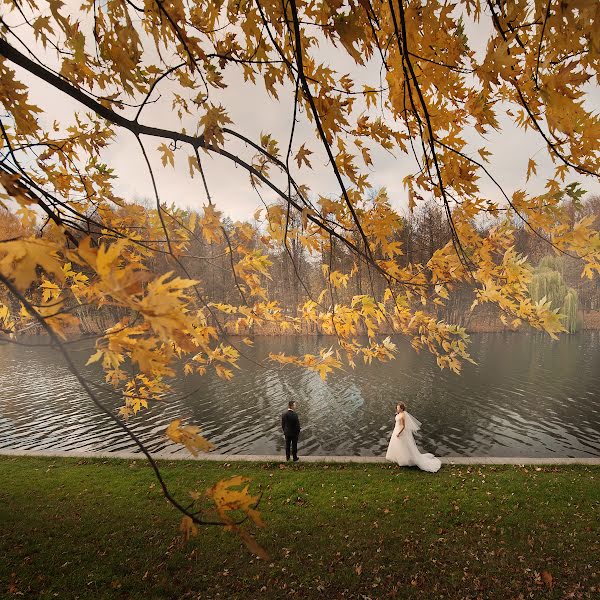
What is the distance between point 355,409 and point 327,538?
313 inches

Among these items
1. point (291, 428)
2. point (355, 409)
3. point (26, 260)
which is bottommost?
point (355, 409)

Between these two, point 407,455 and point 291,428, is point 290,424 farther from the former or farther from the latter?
point 407,455

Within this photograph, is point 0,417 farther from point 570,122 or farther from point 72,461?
point 570,122

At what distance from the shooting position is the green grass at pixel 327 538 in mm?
4087

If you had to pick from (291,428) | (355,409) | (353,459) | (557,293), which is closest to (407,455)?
(353,459)

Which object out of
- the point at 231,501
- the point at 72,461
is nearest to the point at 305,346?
the point at 72,461

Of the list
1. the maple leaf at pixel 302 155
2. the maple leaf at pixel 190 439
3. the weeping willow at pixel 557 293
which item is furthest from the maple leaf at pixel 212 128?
the weeping willow at pixel 557 293

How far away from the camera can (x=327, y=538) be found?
4.95 meters

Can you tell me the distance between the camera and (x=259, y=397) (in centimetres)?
1466

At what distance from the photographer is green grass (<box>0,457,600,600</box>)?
161 inches

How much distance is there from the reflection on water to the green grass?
1.93 meters

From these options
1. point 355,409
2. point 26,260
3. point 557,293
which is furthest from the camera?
point 557,293

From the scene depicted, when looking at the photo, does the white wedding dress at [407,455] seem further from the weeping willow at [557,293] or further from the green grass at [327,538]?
the weeping willow at [557,293]

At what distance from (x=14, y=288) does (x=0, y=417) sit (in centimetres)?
1586
